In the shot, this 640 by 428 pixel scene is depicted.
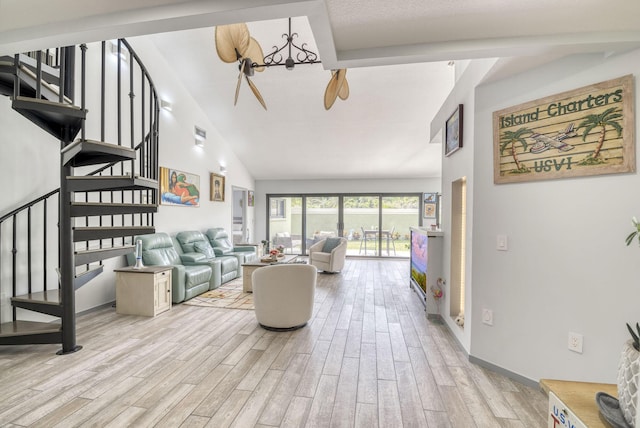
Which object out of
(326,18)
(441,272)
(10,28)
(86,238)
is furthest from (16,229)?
(441,272)

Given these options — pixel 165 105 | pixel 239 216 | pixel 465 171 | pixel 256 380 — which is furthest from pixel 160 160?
pixel 465 171

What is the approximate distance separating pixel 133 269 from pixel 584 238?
4826 millimetres

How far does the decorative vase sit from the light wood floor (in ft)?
3.55

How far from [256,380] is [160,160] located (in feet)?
14.0

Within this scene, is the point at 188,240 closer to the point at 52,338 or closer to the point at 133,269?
the point at 133,269

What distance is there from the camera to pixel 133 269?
13.1 feet

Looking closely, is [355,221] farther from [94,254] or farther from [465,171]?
[94,254]

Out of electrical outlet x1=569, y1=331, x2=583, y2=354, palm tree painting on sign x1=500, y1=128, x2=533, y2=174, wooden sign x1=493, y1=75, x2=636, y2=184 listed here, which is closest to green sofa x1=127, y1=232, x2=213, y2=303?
wooden sign x1=493, y1=75, x2=636, y2=184

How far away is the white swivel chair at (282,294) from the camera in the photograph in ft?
10.8

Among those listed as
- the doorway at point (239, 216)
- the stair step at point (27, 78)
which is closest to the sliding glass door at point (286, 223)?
the doorway at point (239, 216)

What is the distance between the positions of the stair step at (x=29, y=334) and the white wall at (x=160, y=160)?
0.55 metres

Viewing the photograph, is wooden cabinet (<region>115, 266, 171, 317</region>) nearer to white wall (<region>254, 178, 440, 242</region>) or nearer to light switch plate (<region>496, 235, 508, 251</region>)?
light switch plate (<region>496, 235, 508, 251</region>)

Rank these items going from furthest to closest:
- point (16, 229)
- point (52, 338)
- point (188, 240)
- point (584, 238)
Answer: point (188, 240)
point (16, 229)
point (52, 338)
point (584, 238)

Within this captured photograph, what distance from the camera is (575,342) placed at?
2096 mm
